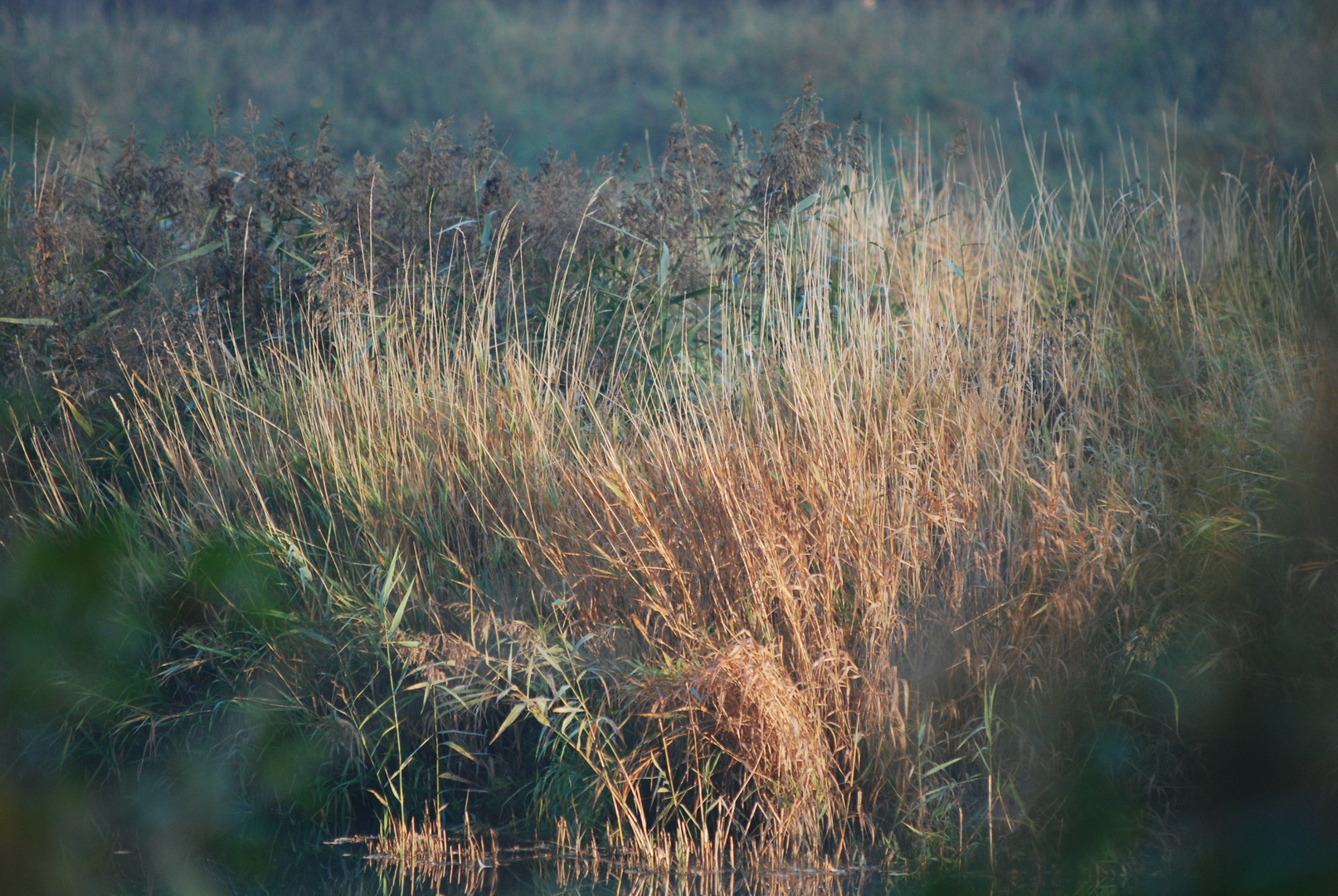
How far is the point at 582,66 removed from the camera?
21.1 ft

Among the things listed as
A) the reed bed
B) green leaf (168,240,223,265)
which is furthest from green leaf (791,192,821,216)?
green leaf (168,240,223,265)

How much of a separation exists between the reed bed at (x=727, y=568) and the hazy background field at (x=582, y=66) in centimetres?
96

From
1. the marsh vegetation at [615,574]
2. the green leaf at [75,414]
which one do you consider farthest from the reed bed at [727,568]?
the green leaf at [75,414]

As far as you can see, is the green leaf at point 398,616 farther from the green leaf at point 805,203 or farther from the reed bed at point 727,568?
the green leaf at point 805,203

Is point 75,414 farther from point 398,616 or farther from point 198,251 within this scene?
point 398,616

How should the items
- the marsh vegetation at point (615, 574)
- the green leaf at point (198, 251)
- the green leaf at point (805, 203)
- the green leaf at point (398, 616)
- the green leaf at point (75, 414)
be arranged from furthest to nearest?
the green leaf at point (198, 251) < the green leaf at point (805, 203) < the green leaf at point (75, 414) < the green leaf at point (398, 616) < the marsh vegetation at point (615, 574)

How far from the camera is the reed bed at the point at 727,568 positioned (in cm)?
267

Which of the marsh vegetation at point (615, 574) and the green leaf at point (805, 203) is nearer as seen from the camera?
the marsh vegetation at point (615, 574)

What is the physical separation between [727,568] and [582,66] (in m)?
4.53

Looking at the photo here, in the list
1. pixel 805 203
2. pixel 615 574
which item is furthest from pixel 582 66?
pixel 615 574

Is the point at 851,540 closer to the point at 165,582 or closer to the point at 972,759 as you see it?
the point at 972,759

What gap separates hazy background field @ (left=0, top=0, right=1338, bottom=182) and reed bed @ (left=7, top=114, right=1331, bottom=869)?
96 cm

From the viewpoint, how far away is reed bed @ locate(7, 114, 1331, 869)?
267cm

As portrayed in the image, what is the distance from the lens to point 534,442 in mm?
3250
